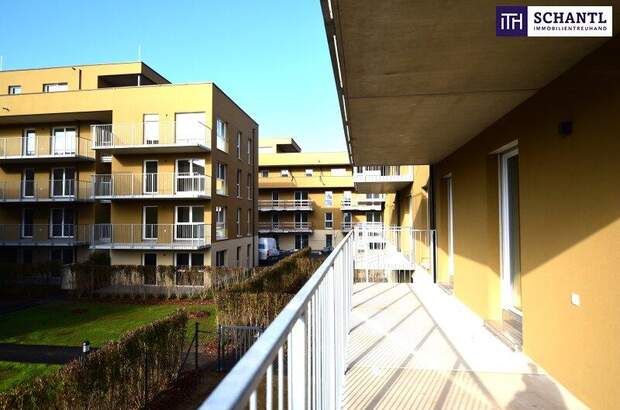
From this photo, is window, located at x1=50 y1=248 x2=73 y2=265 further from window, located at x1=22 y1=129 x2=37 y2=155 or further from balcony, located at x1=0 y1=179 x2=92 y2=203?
window, located at x1=22 y1=129 x2=37 y2=155

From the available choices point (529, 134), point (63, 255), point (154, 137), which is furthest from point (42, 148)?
point (529, 134)

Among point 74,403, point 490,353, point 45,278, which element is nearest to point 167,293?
point 45,278

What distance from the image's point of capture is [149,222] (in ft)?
67.7

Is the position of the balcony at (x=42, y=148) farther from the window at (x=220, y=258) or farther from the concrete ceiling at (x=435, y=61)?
the concrete ceiling at (x=435, y=61)

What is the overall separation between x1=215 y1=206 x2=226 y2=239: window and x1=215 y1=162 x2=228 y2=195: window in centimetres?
97

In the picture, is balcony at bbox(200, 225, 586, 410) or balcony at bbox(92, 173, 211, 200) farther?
balcony at bbox(92, 173, 211, 200)

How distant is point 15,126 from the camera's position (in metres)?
23.4

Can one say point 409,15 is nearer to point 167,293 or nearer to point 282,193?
point 167,293

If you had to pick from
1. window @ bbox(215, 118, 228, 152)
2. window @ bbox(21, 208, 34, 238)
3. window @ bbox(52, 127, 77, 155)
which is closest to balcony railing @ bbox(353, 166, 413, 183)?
window @ bbox(215, 118, 228, 152)

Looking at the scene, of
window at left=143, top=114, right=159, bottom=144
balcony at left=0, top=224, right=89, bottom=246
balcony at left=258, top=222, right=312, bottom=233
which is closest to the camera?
window at left=143, top=114, right=159, bottom=144

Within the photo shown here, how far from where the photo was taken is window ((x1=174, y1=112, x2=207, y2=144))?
19828mm

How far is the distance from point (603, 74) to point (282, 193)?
38.5 meters

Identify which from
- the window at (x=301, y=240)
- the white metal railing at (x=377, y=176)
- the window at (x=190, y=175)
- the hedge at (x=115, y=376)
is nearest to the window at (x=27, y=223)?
the window at (x=190, y=175)

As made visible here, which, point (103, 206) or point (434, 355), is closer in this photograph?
point (434, 355)
